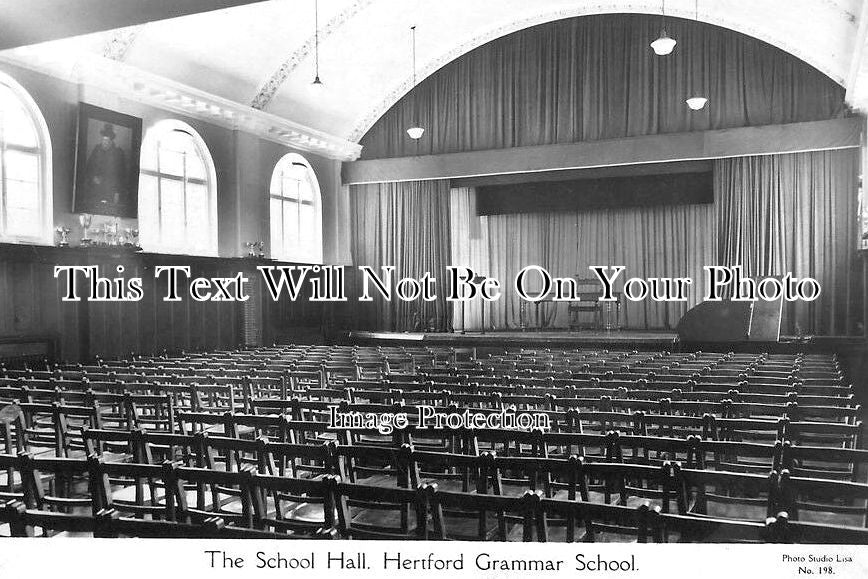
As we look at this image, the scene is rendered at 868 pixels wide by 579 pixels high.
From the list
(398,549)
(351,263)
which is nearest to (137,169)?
(351,263)

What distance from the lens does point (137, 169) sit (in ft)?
44.4

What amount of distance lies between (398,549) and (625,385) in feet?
14.2

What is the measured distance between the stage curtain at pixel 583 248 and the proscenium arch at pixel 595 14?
3198mm

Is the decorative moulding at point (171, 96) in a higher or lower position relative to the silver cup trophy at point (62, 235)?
higher

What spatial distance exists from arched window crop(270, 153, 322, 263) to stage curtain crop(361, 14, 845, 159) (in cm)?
249

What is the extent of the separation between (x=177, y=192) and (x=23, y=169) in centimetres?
348

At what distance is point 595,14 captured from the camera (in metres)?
18.4

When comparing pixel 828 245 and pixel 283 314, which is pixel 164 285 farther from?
pixel 828 245

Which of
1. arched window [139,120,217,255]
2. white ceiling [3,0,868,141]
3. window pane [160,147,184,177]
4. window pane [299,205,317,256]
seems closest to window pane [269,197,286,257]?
window pane [299,205,317,256]

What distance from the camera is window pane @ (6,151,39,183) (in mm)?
11328

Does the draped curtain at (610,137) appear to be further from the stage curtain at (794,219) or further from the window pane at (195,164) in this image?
the window pane at (195,164)

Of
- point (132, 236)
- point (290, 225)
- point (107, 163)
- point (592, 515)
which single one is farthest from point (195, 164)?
point (592, 515)

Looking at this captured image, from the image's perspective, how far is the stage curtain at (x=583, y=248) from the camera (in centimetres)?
1911

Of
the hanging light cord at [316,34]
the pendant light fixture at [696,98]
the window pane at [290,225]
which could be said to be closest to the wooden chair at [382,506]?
the hanging light cord at [316,34]
